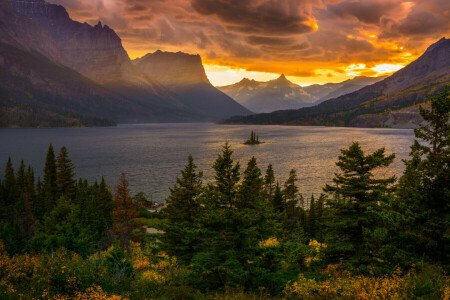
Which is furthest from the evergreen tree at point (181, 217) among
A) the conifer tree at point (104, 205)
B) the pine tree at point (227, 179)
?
the conifer tree at point (104, 205)

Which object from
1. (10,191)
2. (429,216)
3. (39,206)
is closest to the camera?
(429,216)

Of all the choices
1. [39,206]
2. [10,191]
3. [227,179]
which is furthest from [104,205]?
[227,179]

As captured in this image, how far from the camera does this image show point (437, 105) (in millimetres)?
23266

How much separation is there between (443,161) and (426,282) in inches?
420

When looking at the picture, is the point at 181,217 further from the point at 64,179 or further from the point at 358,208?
the point at 64,179

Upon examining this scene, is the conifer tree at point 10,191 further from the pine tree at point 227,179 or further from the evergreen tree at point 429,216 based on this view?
the evergreen tree at point 429,216

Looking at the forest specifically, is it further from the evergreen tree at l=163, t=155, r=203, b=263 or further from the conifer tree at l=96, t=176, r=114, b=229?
the conifer tree at l=96, t=176, r=114, b=229

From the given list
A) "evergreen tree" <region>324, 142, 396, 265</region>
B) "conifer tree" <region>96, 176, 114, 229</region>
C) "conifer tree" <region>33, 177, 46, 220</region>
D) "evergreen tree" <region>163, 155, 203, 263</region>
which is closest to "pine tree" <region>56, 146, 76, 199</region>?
"conifer tree" <region>33, 177, 46, 220</region>

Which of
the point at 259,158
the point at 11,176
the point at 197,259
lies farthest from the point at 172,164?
the point at 197,259

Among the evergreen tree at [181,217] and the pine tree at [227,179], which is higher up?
the pine tree at [227,179]

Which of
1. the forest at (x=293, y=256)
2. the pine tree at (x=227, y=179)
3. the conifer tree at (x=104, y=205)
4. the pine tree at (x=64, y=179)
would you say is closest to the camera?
the forest at (x=293, y=256)

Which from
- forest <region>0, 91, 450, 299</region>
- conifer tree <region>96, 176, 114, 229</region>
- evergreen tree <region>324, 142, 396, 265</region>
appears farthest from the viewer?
conifer tree <region>96, 176, 114, 229</region>

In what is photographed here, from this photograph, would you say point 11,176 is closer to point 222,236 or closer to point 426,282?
point 222,236

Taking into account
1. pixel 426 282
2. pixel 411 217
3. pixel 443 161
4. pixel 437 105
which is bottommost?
pixel 426 282
